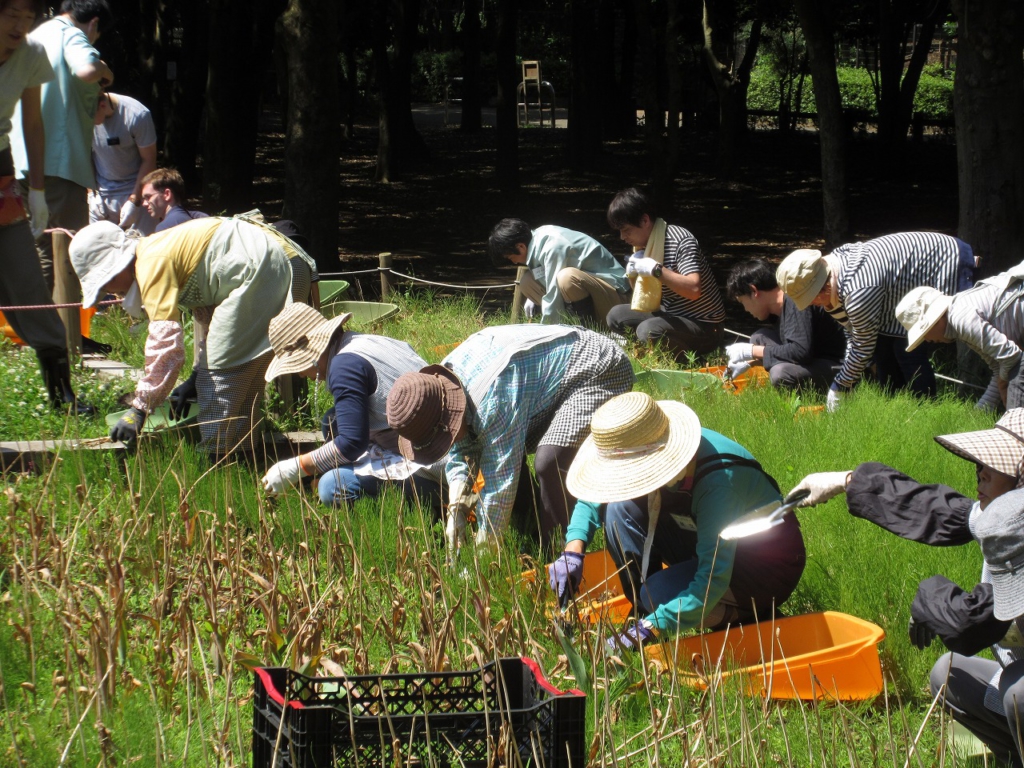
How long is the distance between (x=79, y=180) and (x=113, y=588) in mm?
3869

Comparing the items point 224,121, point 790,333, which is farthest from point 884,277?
point 224,121

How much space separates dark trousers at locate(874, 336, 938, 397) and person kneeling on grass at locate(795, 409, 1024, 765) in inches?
123

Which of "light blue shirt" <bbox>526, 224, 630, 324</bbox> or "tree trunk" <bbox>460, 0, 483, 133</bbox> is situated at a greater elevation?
"tree trunk" <bbox>460, 0, 483, 133</bbox>

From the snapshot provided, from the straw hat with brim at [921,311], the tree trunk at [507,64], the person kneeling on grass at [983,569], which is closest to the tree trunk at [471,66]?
the tree trunk at [507,64]

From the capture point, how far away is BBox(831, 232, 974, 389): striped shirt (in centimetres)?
540

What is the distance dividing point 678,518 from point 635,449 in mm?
360

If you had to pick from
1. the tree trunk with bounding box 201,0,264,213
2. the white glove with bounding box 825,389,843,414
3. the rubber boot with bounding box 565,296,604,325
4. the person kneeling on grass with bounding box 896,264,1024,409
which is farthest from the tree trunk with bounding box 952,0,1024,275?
the tree trunk with bounding box 201,0,264,213

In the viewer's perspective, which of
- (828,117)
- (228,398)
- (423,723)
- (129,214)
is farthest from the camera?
(828,117)

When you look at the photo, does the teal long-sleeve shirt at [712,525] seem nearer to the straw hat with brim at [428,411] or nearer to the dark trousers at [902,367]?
the straw hat with brim at [428,411]

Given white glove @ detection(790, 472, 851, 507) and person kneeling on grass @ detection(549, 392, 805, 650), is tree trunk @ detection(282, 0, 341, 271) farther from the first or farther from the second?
white glove @ detection(790, 472, 851, 507)

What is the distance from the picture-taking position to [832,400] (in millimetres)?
5629

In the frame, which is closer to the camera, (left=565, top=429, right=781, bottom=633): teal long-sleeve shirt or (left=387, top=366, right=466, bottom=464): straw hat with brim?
(left=565, top=429, right=781, bottom=633): teal long-sleeve shirt

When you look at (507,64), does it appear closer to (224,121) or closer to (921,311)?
(224,121)

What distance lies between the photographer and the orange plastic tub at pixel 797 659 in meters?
3.01
